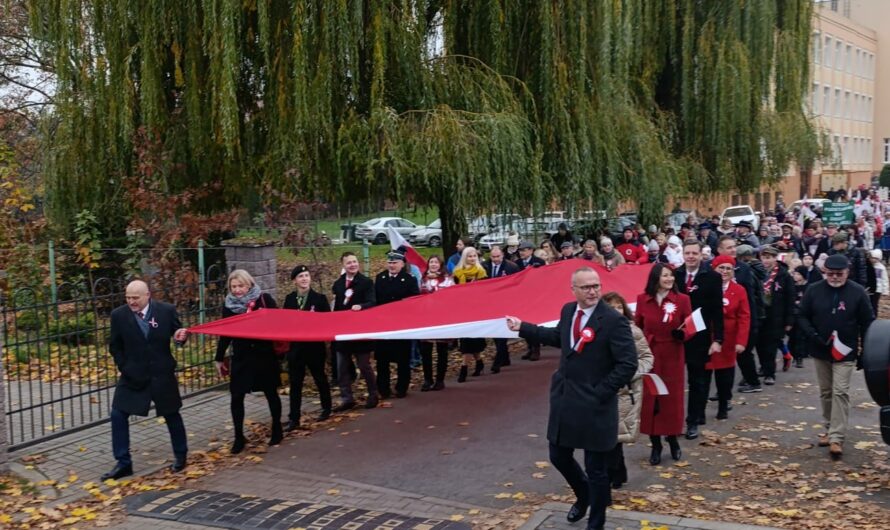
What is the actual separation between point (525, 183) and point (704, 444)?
21.4 ft

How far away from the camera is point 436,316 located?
29.6 ft

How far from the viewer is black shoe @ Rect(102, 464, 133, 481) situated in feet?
24.8

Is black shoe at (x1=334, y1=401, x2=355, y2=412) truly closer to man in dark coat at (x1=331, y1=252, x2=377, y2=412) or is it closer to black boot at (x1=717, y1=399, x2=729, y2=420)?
man in dark coat at (x1=331, y1=252, x2=377, y2=412)

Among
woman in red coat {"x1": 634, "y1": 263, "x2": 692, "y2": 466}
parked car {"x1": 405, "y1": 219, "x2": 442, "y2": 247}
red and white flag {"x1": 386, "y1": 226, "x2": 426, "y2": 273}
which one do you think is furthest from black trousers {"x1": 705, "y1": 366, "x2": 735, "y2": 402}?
parked car {"x1": 405, "y1": 219, "x2": 442, "y2": 247}

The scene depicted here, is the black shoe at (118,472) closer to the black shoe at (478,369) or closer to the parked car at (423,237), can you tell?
the black shoe at (478,369)

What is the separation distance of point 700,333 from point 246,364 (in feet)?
13.8

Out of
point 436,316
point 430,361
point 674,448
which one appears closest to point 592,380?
point 674,448

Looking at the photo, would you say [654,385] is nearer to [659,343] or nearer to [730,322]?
[659,343]

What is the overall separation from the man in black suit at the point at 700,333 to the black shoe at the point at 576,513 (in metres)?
2.56

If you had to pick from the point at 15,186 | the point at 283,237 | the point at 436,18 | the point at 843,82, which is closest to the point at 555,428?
the point at 283,237

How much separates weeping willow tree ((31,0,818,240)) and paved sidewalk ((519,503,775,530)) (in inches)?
278

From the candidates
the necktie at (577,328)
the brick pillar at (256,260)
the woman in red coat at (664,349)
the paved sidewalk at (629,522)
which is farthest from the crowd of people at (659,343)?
the brick pillar at (256,260)

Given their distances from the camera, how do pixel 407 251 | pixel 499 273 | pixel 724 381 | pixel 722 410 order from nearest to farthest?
pixel 724 381
pixel 722 410
pixel 499 273
pixel 407 251

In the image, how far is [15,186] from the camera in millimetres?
16234
